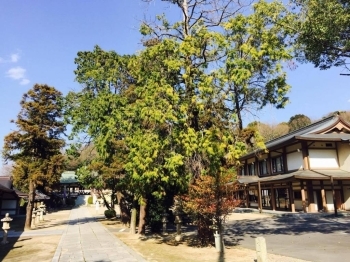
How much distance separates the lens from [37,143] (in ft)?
76.6

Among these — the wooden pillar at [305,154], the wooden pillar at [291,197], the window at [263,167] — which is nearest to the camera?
the wooden pillar at [305,154]

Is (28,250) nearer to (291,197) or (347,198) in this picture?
(291,197)

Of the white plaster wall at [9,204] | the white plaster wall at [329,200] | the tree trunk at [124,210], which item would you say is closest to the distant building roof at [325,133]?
the white plaster wall at [329,200]

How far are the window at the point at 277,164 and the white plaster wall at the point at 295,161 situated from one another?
149cm

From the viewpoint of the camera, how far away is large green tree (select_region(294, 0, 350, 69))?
905cm

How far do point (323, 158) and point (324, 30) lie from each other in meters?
19.9

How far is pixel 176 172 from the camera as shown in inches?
421

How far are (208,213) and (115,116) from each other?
25.8ft

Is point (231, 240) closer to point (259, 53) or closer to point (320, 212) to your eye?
point (259, 53)

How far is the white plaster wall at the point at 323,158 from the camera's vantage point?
86.0 ft

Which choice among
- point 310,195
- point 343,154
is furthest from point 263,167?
point 310,195

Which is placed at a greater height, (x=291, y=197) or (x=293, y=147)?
(x=293, y=147)

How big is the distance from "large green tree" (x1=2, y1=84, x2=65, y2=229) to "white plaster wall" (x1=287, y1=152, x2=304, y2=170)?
1991 centimetres

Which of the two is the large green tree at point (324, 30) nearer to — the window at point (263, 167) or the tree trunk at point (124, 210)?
the tree trunk at point (124, 210)
